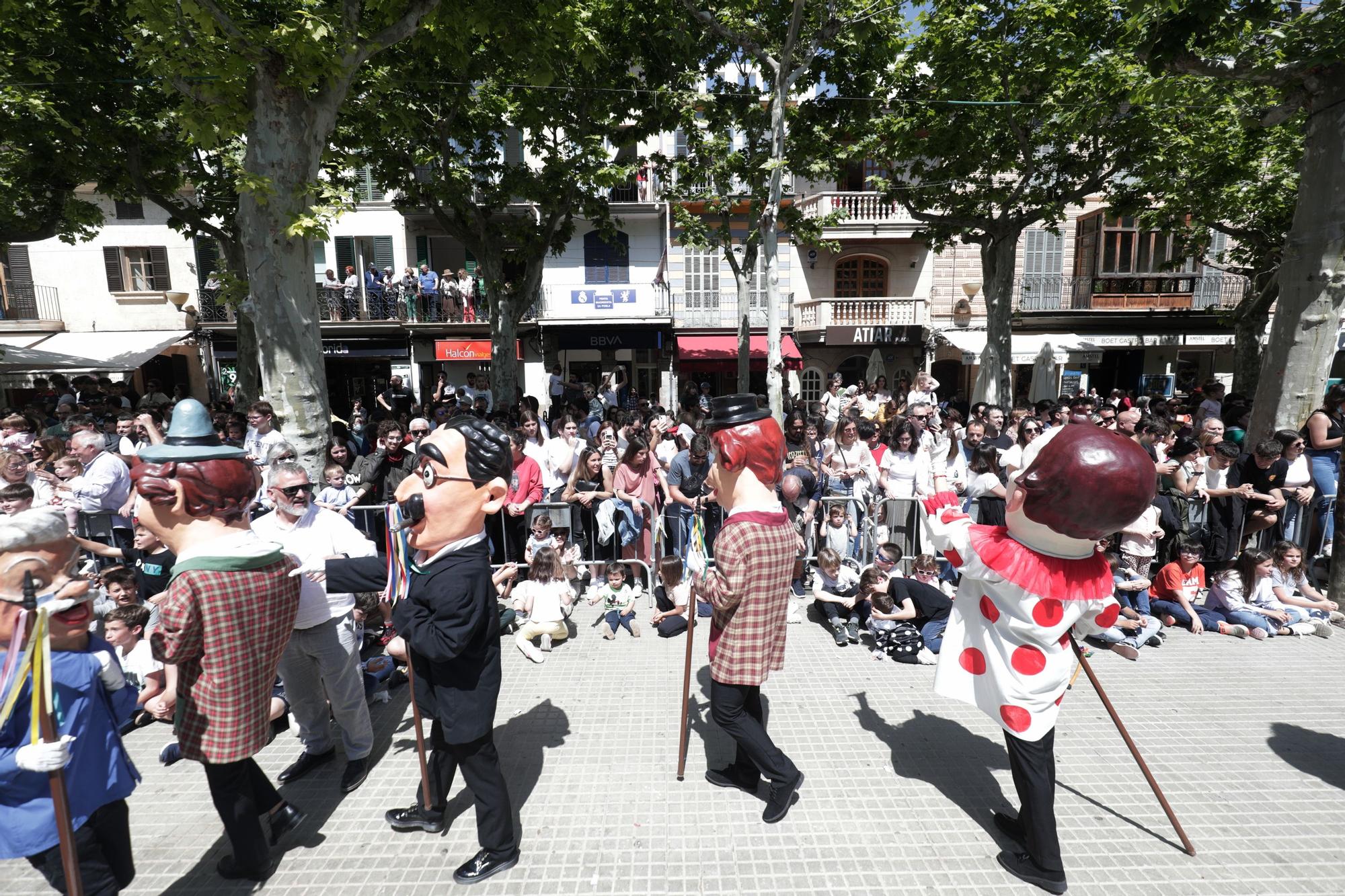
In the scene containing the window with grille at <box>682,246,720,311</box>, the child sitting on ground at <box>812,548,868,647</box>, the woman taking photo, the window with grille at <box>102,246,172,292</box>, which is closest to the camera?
the child sitting on ground at <box>812,548,868,647</box>

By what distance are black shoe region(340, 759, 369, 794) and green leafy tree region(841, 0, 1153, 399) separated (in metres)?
12.3

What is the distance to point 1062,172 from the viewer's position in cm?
1303

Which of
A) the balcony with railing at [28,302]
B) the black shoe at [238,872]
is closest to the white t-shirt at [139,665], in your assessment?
the black shoe at [238,872]

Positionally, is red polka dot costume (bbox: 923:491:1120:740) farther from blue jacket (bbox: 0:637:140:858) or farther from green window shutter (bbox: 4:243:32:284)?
green window shutter (bbox: 4:243:32:284)

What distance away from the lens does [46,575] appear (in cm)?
238

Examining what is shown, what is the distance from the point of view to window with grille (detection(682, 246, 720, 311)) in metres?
21.9

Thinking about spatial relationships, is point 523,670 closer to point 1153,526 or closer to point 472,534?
point 472,534

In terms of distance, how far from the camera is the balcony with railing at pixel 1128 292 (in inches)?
855

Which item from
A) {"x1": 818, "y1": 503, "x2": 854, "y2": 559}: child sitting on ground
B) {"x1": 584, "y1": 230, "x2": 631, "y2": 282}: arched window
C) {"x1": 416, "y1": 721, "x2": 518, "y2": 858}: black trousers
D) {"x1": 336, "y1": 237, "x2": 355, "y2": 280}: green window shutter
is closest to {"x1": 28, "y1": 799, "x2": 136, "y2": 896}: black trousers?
{"x1": 416, "y1": 721, "x2": 518, "y2": 858}: black trousers

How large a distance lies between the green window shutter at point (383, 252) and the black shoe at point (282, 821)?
66.1 ft

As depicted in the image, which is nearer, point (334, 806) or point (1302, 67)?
point (334, 806)

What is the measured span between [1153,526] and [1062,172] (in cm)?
996

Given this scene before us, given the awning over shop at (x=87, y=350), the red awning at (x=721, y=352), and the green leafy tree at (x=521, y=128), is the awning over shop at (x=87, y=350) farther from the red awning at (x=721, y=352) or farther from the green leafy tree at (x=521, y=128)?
the red awning at (x=721, y=352)

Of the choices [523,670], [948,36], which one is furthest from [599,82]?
[523,670]
